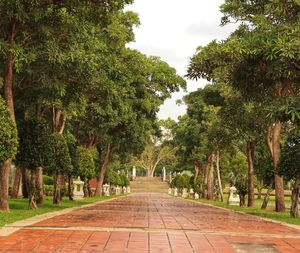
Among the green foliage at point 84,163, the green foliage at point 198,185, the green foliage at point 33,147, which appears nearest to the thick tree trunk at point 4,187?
the green foliage at point 33,147

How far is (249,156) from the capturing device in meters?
27.8

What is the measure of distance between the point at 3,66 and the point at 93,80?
2873mm

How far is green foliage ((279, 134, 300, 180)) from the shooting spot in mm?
17180

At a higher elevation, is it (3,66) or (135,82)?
(135,82)

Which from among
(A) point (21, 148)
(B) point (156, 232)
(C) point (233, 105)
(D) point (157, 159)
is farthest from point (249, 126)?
(D) point (157, 159)

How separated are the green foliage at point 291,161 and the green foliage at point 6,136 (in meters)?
9.46

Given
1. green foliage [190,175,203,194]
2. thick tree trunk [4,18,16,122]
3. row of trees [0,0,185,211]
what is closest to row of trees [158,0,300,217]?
row of trees [0,0,185,211]

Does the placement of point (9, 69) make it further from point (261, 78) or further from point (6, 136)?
point (261, 78)

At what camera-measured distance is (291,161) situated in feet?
57.2

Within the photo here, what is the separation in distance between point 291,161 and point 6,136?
9.78m

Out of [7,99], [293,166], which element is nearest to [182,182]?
[293,166]

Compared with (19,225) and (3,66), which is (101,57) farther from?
(19,225)

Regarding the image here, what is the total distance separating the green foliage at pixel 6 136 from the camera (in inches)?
496

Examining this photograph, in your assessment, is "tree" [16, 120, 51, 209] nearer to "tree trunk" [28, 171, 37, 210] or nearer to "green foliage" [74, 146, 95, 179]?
"tree trunk" [28, 171, 37, 210]
